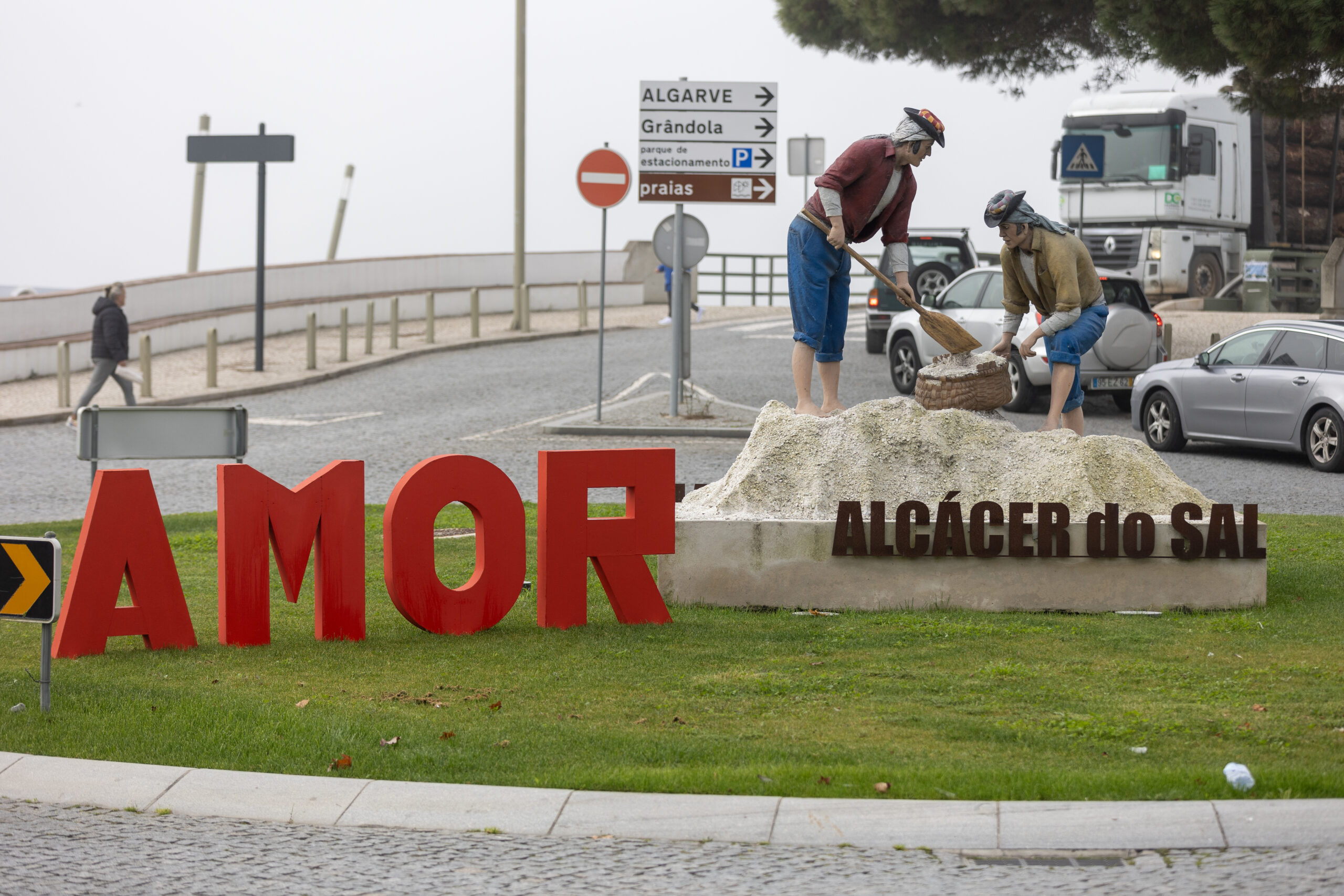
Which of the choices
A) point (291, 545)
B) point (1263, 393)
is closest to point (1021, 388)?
point (1263, 393)

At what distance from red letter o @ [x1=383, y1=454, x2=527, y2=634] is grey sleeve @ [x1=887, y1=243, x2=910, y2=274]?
2698mm

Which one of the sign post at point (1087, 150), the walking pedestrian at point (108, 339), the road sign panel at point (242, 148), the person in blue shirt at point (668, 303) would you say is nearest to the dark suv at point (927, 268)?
the sign post at point (1087, 150)

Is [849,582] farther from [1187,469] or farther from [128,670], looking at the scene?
[1187,469]

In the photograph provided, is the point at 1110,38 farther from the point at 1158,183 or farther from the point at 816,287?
the point at 816,287

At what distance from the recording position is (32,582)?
5859 millimetres

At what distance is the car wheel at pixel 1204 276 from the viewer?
27.1 meters

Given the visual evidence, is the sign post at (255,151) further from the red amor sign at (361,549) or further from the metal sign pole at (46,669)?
the metal sign pole at (46,669)

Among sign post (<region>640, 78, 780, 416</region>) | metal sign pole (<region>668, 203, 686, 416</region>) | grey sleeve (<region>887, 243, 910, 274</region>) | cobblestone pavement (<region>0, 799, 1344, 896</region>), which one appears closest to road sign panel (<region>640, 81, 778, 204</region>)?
sign post (<region>640, 78, 780, 416</region>)

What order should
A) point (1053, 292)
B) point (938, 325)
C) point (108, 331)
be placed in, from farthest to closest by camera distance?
point (108, 331) < point (1053, 292) < point (938, 325)

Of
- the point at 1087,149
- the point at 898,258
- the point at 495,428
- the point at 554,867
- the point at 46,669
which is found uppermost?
the point at 1087,149

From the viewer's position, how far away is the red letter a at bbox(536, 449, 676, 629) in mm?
7566

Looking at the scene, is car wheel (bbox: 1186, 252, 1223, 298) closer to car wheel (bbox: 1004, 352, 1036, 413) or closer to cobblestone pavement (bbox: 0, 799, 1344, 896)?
car wheel (bbox: 1004, 352, 1036, 413)

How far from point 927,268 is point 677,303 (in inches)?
360

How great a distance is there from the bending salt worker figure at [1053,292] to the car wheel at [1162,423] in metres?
7.69
